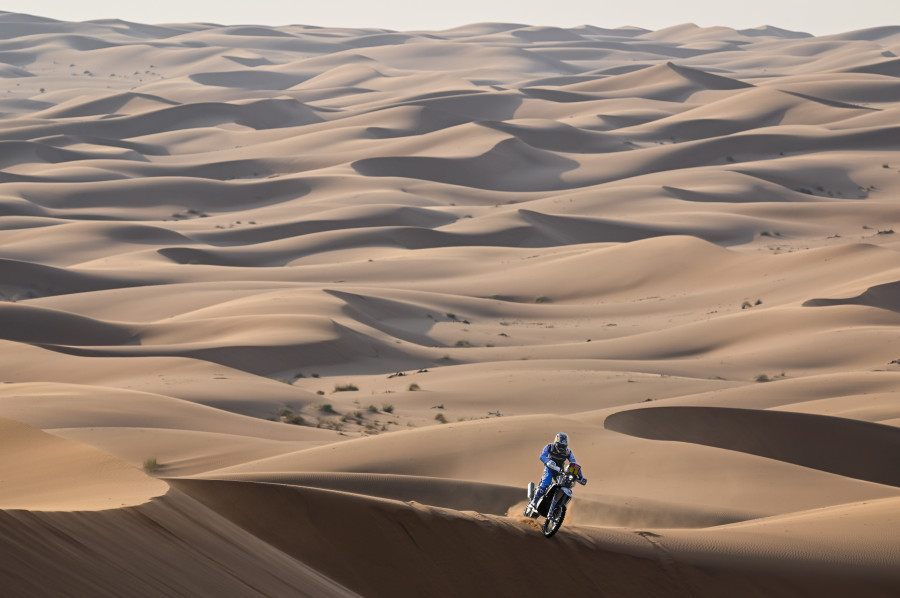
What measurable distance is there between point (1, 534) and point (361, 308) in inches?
968

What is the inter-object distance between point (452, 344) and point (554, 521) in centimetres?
2001

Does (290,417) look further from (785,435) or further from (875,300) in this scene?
(875,300)

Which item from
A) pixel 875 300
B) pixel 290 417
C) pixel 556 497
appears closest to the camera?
pixel 556 497

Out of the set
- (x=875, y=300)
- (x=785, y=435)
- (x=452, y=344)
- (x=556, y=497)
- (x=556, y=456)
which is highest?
(x=556, y=456)

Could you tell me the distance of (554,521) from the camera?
8.77 metres

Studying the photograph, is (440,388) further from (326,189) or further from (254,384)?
(326,189)

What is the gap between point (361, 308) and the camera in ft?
100

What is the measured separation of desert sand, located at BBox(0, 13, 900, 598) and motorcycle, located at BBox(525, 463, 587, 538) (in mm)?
679

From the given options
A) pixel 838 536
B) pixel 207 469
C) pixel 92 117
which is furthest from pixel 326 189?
pixel 838 536

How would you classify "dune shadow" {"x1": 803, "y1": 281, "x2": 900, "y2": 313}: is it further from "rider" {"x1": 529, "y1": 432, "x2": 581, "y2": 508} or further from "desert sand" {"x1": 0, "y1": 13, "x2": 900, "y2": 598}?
"rider" {"x1": 529, "y1": 432, "x2": 581, "y2": 508}

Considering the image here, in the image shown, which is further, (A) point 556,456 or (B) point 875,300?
(B) point 875,300

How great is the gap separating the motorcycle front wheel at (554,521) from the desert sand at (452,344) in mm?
357

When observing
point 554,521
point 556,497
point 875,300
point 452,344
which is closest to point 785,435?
point 554,521

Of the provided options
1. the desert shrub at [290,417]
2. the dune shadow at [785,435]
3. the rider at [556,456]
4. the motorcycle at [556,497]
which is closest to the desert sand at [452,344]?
the dune shadow at [785,435]
